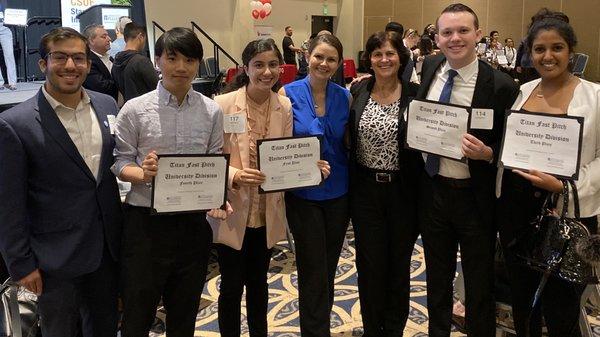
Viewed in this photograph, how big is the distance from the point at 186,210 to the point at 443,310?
1406mm

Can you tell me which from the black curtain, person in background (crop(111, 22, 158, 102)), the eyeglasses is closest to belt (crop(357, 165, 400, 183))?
the eyeglasses

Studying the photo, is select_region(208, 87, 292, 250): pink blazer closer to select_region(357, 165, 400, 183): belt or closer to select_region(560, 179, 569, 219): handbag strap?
select_region(357, 165, 400, 183): belt

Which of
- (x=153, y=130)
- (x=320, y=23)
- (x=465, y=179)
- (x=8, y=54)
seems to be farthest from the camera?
(x=320, y=23)

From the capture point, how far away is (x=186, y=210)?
1972 millimetres

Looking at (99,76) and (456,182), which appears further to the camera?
(99,76)

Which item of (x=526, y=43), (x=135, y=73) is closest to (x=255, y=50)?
(x=526, y=43)

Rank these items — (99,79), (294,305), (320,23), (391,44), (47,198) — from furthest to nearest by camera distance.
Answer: (320,23), (99,79), (294,305), (391,44), (47,198)

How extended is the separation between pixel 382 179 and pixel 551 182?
735 mm

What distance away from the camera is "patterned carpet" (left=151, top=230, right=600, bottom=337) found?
3072 mm

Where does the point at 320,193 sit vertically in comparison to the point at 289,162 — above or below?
below

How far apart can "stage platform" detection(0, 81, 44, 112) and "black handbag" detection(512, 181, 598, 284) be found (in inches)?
196

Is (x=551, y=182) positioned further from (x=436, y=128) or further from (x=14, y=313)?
(x=14, y=313)

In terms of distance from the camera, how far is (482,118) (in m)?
2.20

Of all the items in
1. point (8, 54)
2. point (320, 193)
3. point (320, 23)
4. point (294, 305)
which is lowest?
point (294, 305)
